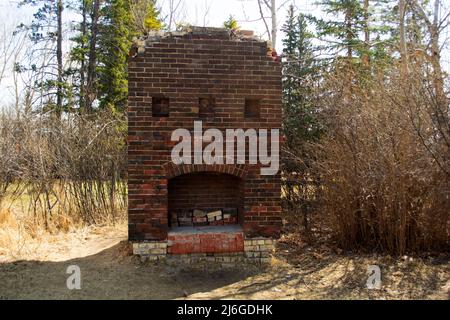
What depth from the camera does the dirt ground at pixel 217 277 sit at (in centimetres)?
447

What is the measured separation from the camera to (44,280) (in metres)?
4.85

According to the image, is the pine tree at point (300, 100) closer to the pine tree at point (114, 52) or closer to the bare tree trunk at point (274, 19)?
the bare tree trunk at point (274, 19)

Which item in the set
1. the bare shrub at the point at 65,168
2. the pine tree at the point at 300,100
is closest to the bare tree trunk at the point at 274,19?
the pine tree at the point at 300,100

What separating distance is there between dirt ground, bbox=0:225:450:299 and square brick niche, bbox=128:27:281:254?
0.50m

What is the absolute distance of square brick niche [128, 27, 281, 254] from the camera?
518 cm

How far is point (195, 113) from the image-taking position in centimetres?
525

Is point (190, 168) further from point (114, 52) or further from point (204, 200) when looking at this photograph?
point (114, 52)

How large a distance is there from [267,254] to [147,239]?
1803 mm

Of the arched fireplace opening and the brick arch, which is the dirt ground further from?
the brick arch

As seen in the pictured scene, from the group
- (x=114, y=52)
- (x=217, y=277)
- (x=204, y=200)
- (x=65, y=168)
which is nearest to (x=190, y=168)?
(x=204, y=200)

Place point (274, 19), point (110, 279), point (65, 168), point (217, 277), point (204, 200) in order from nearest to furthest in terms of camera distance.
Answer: point (110, 279) → point (217, 277) → point (204, 200) → point (65, 168) → point (274, 19)

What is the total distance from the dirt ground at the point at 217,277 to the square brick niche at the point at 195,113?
503 mm

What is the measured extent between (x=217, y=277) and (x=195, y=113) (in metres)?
2.33

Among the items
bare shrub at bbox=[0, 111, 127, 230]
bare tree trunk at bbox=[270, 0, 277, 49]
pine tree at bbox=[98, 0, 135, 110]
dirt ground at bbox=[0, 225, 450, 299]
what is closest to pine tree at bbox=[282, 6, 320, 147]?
bare tree trunk at bbox=[270, 0, 277, 49]
